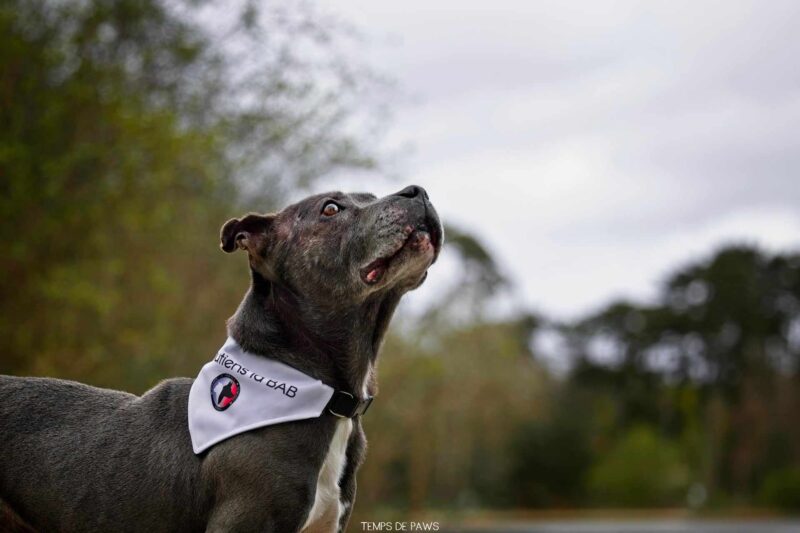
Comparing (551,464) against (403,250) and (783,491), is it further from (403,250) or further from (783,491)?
(403,250)

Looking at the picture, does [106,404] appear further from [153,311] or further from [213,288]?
[213,288]

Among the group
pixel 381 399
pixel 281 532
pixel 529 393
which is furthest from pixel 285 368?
pixel 529 393

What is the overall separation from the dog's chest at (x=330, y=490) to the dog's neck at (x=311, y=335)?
0.74 feet

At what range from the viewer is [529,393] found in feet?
110

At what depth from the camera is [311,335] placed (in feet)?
12.1

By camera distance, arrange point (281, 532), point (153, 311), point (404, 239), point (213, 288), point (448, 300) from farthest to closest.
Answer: point (448, 300) < point (213, 288) < point (153, 311) < point (404, 239) < point (281, 532)

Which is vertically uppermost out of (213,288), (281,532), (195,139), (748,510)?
(195,139)

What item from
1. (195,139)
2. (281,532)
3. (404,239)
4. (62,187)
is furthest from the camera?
(195,139)

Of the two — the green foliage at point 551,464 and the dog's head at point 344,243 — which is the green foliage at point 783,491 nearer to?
the green foliage at point 551,464

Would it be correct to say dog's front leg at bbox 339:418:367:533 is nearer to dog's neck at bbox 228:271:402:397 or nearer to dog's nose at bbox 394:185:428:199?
dog's neck at bbox 228:271:402:397

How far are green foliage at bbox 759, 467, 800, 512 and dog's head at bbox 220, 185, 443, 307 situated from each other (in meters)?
30.5

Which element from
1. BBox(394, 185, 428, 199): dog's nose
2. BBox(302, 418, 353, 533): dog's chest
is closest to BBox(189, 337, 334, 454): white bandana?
BBox(302, 418, 353, 533): dog's chest

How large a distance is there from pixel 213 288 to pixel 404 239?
757 centimetres

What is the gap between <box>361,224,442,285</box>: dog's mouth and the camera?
3.60 meters
